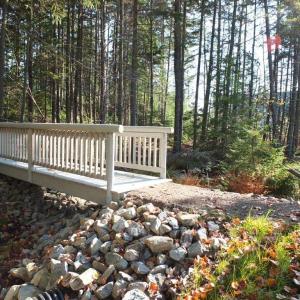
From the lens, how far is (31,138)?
6809 millimetres

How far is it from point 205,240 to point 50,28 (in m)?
16.4

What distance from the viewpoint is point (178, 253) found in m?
3.66

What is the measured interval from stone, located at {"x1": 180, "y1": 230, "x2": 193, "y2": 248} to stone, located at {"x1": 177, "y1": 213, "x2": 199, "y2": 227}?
17 centimetres

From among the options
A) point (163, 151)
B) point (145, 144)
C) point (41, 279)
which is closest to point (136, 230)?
point (41, 279)

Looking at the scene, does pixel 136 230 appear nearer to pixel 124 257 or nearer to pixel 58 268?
pixel 124 257

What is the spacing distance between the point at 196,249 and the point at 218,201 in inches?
49.5

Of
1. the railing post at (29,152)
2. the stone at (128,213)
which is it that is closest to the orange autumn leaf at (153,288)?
the stone at (128,213)

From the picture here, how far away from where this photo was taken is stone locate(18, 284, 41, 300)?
3754mm

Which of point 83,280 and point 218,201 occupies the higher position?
point 218,201

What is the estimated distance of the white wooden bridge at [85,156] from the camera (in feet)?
17.1

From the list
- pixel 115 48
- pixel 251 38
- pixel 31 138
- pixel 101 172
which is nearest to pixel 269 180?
pixel 101 172

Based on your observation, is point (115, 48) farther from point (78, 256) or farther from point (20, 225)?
point (78, 256)

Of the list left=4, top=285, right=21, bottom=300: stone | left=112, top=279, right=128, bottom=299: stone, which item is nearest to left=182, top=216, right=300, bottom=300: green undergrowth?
left=112, top=279, right=128, bottom=299: stone

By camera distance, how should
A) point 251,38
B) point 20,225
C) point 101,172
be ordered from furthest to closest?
point 251,38, point 20,225, point 101,172
